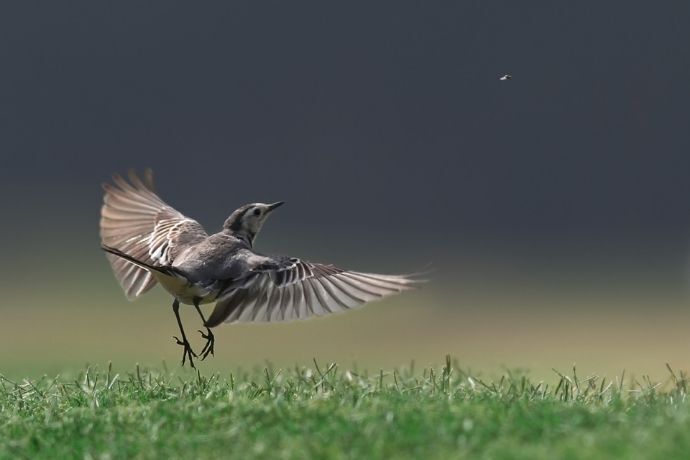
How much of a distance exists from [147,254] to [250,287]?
1.41 meters

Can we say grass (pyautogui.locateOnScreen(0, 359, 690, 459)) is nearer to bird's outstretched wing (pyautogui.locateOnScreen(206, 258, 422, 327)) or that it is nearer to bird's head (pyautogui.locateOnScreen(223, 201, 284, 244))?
bird's outstretched wing (pyautogui.locateOnScreen(206, 258, 422, 327))

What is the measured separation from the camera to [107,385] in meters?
8.53

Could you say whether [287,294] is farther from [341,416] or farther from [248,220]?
[341,416]

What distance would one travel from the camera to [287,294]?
29.9 feet

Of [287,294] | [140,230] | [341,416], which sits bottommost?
[341,416]

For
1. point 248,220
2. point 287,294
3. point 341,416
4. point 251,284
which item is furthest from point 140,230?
point 341,416

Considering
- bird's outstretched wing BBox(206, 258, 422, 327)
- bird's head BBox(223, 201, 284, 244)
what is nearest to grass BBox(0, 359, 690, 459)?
bird's outstretched wing BBox(206, 258, 422, 327)

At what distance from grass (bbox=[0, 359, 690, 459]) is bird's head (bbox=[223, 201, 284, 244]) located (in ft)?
4.33

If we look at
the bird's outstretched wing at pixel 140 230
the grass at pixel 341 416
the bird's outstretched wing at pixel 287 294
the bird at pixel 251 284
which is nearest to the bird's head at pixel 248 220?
the bird at pixel 251 284

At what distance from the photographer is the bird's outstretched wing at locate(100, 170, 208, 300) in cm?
1010

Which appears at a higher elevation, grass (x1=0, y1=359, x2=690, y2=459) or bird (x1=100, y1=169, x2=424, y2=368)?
bird (x1=100, y1=169, x2=424, y2=368)

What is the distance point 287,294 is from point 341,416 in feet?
7.75

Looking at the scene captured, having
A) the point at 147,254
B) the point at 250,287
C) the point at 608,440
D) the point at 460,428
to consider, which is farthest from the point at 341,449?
the point at 147,254

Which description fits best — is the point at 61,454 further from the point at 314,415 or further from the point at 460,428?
the point at 460,428
